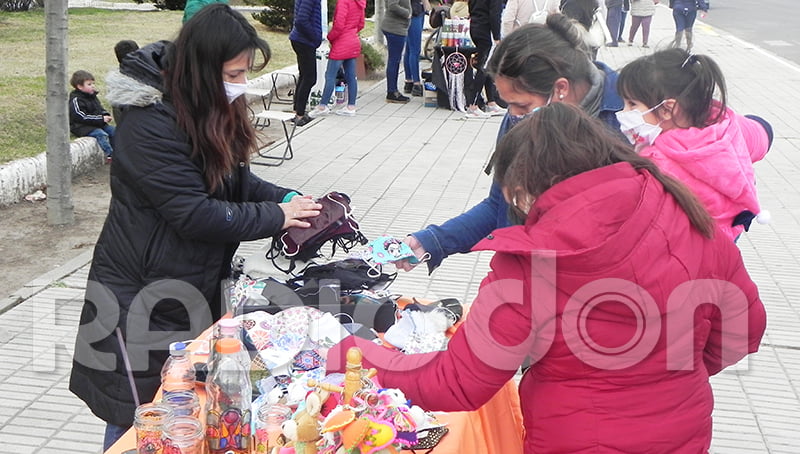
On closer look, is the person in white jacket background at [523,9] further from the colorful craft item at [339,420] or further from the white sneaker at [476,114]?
the colorful craft item at [339,420]

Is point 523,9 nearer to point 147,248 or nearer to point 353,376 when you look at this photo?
point 147,248

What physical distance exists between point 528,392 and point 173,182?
1.28 meters

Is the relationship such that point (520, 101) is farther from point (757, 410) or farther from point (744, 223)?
point (757, 410)

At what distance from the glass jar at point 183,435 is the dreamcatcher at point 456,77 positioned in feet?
30.8

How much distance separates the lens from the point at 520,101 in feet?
9.59

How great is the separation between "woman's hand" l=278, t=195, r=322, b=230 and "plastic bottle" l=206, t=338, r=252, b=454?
0.95 metres

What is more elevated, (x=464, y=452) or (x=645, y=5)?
(x=464, y=452)

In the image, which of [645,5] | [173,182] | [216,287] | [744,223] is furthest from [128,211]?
[645,5]

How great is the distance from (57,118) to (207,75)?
4.12 metres

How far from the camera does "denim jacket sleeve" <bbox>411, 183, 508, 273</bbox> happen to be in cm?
318

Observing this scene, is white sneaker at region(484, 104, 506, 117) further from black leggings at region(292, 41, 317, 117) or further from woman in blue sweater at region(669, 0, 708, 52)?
woman in blue sweater at region(669, 0, 708, 52)

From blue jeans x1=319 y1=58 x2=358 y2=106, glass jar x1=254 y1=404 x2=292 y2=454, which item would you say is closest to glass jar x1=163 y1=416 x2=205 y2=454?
glass jar x1=254 y1=404 x2=292 y2=454

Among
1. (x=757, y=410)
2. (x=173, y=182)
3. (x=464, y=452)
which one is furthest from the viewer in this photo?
(x=757, y=410)

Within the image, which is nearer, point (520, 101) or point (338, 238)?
point (520, 101)
